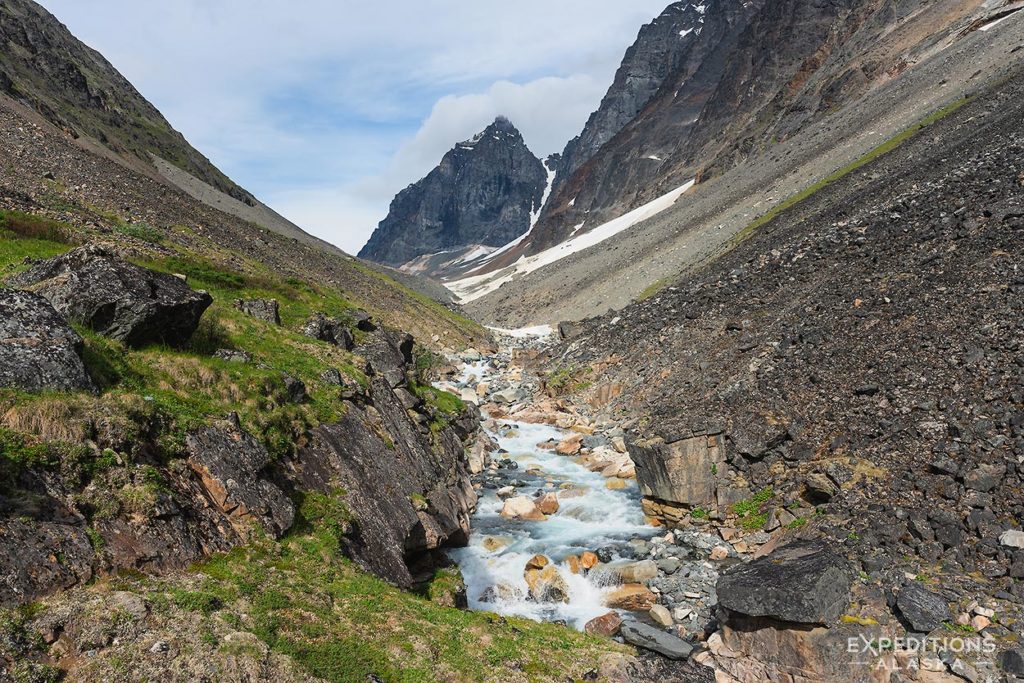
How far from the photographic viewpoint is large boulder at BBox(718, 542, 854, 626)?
1156 centimetres

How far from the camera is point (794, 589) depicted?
11.8 metres

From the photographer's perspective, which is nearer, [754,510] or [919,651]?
[919,651]

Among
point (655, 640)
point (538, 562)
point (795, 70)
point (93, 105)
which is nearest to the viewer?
point (655, 640)

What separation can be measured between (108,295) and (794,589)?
55.2ft

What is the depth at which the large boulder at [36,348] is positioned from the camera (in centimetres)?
975

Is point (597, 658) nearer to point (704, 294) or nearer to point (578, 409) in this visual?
point (578, 409)

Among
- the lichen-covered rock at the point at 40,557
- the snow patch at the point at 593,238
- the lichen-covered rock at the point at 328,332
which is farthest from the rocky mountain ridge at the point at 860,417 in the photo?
the snow patch at the point at 593,238

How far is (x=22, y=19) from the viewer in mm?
80188

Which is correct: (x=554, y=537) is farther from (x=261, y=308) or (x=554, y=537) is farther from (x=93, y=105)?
(x=93, y=105)

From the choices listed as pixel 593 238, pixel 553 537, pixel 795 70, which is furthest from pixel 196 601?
pixel 795 70

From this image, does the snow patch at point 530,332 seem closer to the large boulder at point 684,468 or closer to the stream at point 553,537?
the stream at point 553,537

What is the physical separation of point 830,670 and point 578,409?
22409 millimetres

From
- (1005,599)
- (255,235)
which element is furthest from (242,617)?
(255,235)

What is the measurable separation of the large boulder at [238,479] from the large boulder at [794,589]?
981cm
